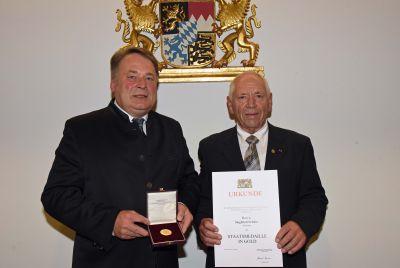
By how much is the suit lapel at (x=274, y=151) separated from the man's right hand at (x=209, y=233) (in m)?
0.43

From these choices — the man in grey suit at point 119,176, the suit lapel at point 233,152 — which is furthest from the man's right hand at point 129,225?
the suit lapel at point 233,152

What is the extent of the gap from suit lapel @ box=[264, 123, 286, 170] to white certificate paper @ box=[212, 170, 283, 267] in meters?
0.18

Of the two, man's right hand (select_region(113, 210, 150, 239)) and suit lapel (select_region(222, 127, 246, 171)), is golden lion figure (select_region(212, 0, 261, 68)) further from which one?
man's right hand (select_region(113, 210, 150, 239))

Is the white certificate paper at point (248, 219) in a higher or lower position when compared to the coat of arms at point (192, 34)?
lower

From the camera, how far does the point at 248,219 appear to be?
73.8 inches

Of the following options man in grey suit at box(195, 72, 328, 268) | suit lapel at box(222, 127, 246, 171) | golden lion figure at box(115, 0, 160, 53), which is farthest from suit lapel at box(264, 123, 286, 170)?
golden lion figure at box(115, 0, 160, 53)

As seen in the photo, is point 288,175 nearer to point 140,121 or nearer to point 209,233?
point 209,233

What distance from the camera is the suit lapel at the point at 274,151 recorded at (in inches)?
80.4

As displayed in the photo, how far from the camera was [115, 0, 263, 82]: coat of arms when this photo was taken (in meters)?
2.70

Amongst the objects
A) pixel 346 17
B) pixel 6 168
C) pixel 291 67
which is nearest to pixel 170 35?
pixel 291 67

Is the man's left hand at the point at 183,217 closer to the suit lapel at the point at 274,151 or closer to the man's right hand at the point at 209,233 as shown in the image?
the man's right hand at the point at 209,233

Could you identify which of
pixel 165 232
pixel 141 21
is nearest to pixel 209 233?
pixel 165 232

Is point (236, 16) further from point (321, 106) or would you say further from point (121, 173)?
point (121, 173)

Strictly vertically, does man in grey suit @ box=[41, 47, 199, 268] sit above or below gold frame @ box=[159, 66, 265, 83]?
below
